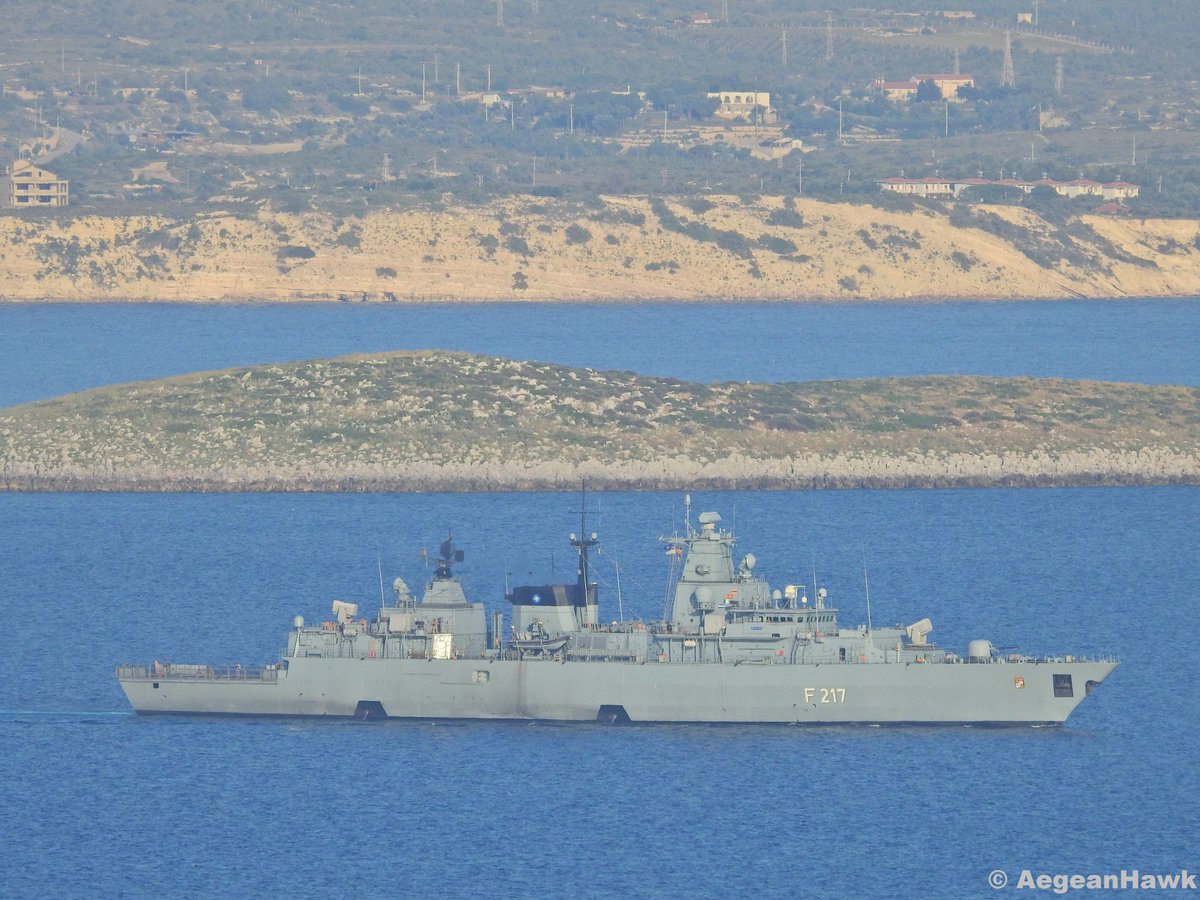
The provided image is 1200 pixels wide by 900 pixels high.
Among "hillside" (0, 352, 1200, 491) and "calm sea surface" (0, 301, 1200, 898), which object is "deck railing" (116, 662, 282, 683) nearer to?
"calm sea surface" (0, 301, 1200, 898)

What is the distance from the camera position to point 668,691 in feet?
241

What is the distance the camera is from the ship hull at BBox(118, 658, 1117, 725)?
72.6 metres

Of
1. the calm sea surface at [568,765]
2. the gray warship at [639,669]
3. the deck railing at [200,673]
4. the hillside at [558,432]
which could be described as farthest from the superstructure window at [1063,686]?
the hillside at [558,432]

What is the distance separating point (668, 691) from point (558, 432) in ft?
190

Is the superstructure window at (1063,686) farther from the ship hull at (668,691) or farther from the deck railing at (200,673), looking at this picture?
the deck railing at (200,673)

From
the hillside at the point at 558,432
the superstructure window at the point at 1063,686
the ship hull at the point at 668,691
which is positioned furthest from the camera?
the hillside at the point at 558,432

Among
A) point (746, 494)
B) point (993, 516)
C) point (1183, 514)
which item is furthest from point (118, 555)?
point (1183, 514)

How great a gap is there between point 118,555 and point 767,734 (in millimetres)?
41575

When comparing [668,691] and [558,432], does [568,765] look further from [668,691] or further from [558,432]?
[558,432]

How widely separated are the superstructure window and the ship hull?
39 mm

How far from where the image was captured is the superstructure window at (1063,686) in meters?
72.9

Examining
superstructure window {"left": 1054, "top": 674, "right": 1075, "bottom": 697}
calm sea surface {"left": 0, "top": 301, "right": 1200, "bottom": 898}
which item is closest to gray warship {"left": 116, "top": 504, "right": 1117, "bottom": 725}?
superstructure window {"left": 1054, "top": 674, "right": 1075, "bottom": 697}

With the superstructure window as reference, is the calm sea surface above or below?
below

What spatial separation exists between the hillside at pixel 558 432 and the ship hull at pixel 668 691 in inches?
1957
